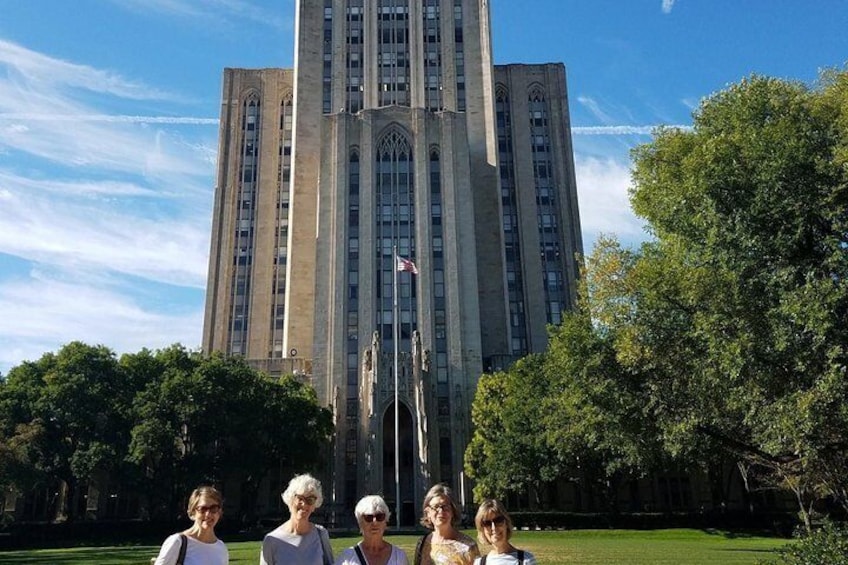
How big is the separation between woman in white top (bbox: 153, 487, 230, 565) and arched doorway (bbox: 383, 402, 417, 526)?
58435mm

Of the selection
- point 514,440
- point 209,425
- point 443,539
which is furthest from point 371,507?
point 209,425

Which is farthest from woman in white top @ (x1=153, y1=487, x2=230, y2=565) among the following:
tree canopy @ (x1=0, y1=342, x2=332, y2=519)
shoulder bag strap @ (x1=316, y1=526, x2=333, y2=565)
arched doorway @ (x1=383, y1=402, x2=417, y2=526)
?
arched doorway @ (x1=383, y1=402, x2=417, y2=526)

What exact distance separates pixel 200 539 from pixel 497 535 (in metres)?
2.85

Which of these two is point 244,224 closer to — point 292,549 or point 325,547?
point 325,547

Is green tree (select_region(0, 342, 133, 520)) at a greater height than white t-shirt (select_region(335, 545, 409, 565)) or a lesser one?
greater

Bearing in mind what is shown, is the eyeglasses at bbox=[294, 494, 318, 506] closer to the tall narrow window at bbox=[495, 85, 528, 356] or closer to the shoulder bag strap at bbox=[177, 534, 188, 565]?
the shoulder bag strap at bbox=[177, 534, 188, 565]

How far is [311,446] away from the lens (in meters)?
55.4

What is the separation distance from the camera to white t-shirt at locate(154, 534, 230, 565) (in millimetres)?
6259

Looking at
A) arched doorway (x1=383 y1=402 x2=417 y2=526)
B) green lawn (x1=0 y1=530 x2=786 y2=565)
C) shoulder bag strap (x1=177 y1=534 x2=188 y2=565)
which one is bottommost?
green lawn (x1=0 y1=530 x2=786 y2=565)

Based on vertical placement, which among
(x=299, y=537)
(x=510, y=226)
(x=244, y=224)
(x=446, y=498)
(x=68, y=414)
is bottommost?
(x=299, y=537)

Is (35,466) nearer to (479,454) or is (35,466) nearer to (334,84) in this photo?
(479,454)

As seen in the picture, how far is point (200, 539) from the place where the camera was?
6586 millimetres

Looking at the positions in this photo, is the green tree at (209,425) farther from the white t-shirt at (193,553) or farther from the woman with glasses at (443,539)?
the woman with glasses at (443,539)

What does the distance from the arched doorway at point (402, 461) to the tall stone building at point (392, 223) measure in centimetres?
17
